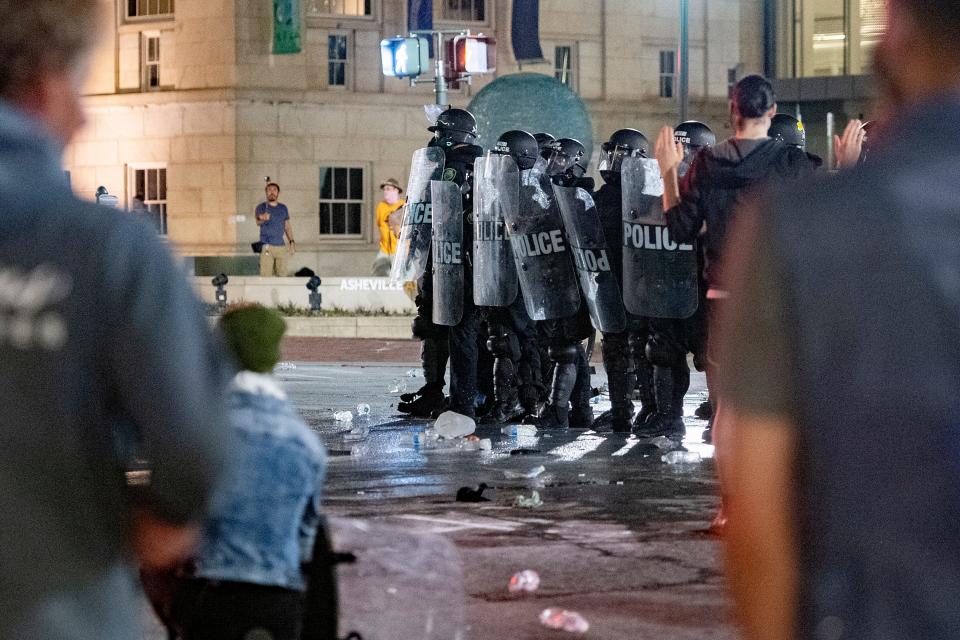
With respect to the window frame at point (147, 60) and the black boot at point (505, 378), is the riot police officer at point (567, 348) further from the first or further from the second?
the window frame at point (147, 60)

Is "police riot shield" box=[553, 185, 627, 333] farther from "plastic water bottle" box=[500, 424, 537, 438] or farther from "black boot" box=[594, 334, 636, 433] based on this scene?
"plastic water bottle" box=[500, 424, 537, 438]

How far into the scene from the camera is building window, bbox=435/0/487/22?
119ft

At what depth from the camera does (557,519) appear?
7266 millimetres

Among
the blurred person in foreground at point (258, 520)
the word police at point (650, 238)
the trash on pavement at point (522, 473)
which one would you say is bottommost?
the trash on pavement at point (522, 473)

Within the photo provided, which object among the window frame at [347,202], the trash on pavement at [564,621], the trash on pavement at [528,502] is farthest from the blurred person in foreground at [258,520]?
the window frame at [347,202]

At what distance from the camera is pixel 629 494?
808 cm

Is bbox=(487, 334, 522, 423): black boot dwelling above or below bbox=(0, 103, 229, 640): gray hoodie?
below

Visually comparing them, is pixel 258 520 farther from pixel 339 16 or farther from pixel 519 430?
pixel 339 16

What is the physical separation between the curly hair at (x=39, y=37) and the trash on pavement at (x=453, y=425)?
8863 millimetres

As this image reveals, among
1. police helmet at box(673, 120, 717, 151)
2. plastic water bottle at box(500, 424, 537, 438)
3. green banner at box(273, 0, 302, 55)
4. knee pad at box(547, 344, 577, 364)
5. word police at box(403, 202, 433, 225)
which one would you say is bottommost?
plastic water bottle at box(500, 424, 537, 438)

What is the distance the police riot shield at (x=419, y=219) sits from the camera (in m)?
11.6

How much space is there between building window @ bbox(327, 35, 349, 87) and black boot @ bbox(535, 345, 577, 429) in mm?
23991

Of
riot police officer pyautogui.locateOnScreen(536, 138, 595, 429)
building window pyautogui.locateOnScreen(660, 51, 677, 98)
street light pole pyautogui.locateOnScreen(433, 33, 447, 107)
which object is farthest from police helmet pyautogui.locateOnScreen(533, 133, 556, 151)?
building window pyautogui.locateOnScreen(660, 51, 677, 98)

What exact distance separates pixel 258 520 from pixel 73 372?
1223 millimetres
